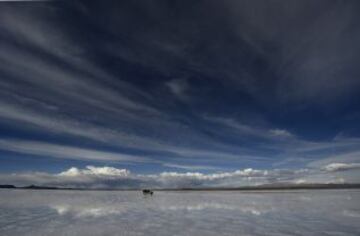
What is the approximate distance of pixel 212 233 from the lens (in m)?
8.62

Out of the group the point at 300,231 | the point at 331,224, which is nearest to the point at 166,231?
the point at 300,231

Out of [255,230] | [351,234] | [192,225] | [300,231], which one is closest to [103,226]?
[192,225]

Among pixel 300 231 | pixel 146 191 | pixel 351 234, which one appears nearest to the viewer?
pixel 351 234

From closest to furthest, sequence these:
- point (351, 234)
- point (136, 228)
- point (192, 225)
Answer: point (351, 234) < point (136, 228) < point (192, 225)

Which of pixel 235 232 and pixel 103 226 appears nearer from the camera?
pixel 235 232

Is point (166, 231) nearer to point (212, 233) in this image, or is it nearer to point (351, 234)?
point (212, 233)

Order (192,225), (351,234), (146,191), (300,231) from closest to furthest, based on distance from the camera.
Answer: (351,234) < (300,231) < (192,225) < (146,191)

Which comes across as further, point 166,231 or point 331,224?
point 331,224

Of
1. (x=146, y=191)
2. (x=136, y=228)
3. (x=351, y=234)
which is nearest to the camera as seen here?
(x=351, y=234)

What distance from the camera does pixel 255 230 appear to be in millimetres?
9070

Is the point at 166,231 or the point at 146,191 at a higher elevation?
the point at 146,191

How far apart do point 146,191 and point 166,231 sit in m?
39.9

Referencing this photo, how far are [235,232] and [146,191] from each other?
132 ft

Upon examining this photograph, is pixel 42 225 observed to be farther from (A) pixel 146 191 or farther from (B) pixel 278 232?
(A) pixel 146 191
